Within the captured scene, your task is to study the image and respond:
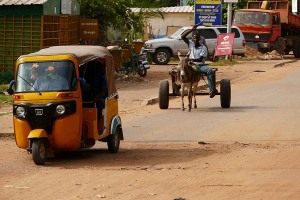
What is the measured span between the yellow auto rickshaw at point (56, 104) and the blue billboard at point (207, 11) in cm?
3253

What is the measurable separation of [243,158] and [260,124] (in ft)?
16.6

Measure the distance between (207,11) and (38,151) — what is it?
34579mm

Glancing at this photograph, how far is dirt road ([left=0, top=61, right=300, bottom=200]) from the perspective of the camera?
1135 centimetres

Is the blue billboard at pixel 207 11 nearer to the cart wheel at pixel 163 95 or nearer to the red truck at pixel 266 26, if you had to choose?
the red truck at pixel 266 26

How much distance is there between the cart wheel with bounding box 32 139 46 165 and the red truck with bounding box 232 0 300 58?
37371mm

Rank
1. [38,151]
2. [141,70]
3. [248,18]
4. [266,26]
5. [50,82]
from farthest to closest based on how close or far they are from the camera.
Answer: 1. [248,18]
2. [266,26]
3. [141,70]
4. [50,82]
5. [38,151]

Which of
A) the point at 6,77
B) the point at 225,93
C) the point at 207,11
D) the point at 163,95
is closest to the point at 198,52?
the point at 225,93

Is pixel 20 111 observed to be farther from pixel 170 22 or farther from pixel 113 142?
pixel 170 22

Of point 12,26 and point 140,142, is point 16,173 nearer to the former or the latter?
point 140,142

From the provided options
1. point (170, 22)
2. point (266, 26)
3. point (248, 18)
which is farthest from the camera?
point (170, 22)

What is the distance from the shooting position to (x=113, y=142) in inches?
614

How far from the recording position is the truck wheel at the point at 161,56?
43.9 meters

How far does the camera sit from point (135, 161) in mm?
14555

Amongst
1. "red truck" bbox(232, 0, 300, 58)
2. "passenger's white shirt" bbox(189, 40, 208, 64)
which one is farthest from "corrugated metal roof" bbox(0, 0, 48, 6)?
"red truck" bbox(232, 0, 300, 58)
